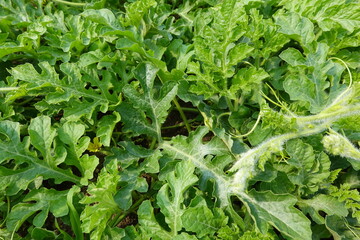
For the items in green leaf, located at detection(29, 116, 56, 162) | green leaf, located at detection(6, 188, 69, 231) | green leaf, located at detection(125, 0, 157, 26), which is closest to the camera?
green leaf, located at detection(6, 188, 69, 231)

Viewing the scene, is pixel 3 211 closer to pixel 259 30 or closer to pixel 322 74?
pixel 259 30

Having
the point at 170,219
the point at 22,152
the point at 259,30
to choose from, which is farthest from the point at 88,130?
the point at 259,30

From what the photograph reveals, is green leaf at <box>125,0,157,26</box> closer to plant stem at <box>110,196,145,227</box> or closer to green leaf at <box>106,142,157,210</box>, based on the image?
green leaf at <box>106,142,157,210</box>

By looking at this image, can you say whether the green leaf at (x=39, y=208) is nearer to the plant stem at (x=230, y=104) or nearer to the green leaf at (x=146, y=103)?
the green leaf at (x=146, y=103)

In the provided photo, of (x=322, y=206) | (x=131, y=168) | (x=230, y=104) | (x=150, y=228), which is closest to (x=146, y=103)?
(x=131, y=168)

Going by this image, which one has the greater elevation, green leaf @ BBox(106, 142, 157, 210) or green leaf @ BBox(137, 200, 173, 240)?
green leaf @ BBox(106, 142, 157, 210)

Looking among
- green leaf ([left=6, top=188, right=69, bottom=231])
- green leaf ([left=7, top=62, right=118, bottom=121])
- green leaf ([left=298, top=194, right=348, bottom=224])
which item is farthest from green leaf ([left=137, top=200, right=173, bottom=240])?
green leaf ([left=298, top=194, right=348, bottom=224])

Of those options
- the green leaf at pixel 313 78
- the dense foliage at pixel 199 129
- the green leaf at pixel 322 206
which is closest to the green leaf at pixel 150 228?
the dense foliage at pixel 199 129

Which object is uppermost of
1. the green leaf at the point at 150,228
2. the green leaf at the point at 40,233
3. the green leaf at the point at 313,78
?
the green leaf at the point at 313,78
